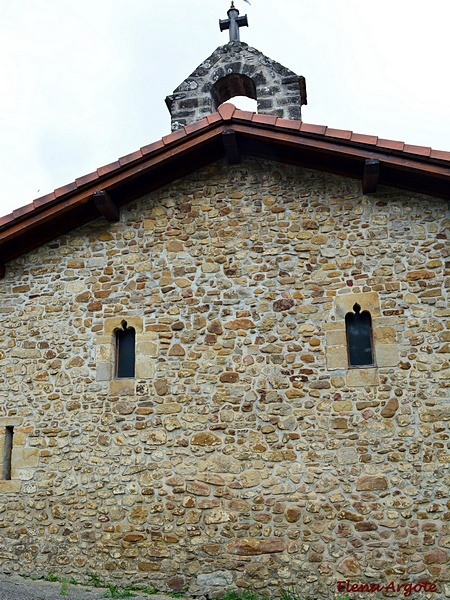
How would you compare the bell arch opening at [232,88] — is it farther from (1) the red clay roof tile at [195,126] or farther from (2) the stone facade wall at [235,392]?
(2) the stone facade wall at [235,392]

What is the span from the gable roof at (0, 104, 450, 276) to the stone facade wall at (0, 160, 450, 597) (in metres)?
0.18

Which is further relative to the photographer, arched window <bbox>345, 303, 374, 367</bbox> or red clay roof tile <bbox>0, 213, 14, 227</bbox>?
red clay roof tile <bbox>0, 213, 14, 227</bbox>

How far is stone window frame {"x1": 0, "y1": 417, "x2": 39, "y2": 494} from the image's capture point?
23.5 ft

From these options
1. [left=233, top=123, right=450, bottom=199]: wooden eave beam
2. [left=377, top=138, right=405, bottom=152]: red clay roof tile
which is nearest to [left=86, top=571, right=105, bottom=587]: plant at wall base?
[left=233, top=123, right=450, bottom=199]: wooden eave beam

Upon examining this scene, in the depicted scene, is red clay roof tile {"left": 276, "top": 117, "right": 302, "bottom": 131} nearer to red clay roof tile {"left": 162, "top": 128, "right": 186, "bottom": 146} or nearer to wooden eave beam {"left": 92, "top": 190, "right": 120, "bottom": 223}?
red clay roof tile {"left": 162, "top": 128, "right": 186, "bottom": 146}

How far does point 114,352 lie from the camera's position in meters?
7.49

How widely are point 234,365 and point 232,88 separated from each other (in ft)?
14.8

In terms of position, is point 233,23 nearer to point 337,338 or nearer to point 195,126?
point 195,126

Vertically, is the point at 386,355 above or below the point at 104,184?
below

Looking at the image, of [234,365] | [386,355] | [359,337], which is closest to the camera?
[386,355]

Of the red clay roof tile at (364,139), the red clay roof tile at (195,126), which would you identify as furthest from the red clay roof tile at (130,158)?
the red clay roof tile at (364,139)

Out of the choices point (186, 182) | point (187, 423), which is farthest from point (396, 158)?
point (187, 423)

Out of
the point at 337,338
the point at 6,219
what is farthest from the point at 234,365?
the point at 6,219

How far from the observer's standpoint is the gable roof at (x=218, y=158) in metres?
6.99
